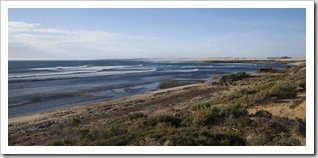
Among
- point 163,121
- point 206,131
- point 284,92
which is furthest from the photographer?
point 284,92

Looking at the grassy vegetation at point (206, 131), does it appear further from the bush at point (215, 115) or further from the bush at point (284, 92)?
the bush at point (284, 92)

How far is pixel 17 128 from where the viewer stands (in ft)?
31.3

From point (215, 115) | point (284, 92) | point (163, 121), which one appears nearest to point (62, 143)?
point (163, 121)

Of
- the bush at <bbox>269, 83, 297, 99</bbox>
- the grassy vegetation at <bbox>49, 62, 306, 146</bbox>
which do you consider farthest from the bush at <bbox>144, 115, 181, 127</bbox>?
the bush at <bbox>269, 83, 297, 99</bbox>

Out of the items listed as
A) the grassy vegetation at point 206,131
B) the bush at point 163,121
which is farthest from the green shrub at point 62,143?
the bush at point 163,121

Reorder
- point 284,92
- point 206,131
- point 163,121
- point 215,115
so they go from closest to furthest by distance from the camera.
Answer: point 206,131 → point 163,121 → point 215,115 → point 284,92

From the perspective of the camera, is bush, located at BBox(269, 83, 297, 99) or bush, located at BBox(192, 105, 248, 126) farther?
bush, located at BBox(269, 83, 297, 99)

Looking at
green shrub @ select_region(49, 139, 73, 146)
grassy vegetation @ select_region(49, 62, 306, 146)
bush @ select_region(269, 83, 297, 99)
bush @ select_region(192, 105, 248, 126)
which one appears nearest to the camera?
grassy vegetation @ select_region(49, 62, 306, 146)

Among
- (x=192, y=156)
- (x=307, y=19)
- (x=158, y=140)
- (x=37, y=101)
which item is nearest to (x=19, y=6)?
(x=158, y=140)

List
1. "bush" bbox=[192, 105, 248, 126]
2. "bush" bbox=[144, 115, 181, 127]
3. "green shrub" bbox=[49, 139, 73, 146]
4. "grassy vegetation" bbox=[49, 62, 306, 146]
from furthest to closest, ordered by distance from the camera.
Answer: "bush" bbox=[144, 115, 181, 127] < "bush" bbox=[192, 105, 248, 126] < "green shrub" bbox=[49, 139, 73, 146] < "grassy vegetation" bbox=[49, 62, 306, 146]

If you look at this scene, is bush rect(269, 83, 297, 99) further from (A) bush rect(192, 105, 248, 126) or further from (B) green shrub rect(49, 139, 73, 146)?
(B) green shrub rect(49, 139, 73, 146)

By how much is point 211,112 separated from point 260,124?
1265 millimetres

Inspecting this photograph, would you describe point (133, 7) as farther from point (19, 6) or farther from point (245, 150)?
point (245, 150)

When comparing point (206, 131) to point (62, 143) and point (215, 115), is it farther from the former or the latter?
point (62, 143)
